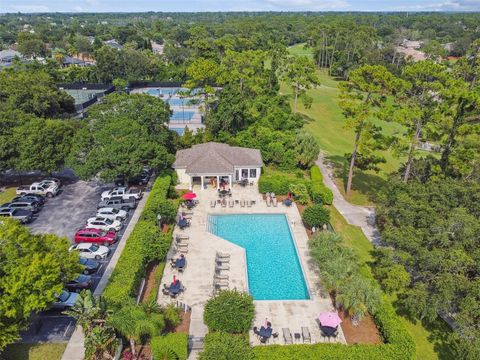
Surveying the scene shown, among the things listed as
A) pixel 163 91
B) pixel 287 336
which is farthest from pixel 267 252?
pixel 163 91

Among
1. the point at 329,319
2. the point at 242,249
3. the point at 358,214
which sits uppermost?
the point at 329,319

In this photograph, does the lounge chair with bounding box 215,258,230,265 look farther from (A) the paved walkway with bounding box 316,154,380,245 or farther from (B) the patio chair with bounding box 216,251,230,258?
(A) the paved walkway with bounding box 316,154,380,245

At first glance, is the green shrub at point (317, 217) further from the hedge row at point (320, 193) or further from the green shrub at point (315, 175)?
the green shrub at point (315, 175)

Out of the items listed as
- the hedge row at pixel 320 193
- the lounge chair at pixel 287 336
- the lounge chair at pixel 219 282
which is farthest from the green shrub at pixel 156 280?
the hedge row at pixel 320 193

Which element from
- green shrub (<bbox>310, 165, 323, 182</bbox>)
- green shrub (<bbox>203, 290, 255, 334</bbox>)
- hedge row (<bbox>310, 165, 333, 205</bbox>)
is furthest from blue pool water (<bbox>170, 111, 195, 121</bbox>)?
green shrub (<bbox>203, 290, 255, 334</bbox>)

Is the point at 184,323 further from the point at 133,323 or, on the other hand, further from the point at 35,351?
the point at 35,351
